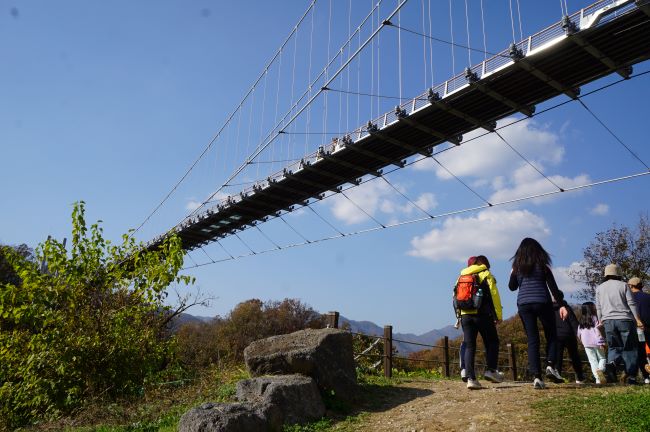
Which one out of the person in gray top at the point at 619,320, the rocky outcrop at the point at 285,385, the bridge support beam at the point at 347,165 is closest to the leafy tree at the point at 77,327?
the rocky outcrop at the point at 285,385

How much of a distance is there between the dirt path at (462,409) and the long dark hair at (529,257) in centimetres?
126

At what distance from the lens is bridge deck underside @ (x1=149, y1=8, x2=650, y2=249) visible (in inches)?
414

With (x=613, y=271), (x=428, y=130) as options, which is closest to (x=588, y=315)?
(x=613, y=271)

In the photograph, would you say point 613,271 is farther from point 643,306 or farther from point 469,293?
point 469,293

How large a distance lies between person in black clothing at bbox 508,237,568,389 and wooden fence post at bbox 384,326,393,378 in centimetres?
331

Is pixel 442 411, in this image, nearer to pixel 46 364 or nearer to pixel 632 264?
pixel 46 364

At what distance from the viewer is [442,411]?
4918mm

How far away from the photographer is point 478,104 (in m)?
13.6

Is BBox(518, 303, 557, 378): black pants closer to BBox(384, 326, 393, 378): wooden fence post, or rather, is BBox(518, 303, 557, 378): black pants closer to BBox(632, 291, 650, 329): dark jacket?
BBox(632, 291, 650, 329): dark jacket

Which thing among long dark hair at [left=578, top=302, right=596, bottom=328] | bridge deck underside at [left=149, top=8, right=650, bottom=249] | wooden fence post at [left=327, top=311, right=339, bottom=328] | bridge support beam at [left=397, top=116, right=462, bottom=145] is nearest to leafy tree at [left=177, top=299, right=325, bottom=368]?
bridge deck underside at [left=149, top=8, right=650, bottom=249]

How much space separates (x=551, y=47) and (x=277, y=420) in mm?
10008

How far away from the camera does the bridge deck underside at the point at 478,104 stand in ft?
34.5

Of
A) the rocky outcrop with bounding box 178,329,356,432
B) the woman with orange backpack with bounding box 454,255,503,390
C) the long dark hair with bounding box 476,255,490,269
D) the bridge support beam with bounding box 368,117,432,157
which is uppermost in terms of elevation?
the bridge support beam with bounding box 368,117,432,157

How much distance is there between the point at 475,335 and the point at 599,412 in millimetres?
1548
